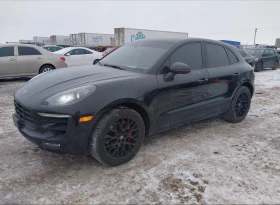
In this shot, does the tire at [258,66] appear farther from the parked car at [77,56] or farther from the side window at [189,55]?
the side window at [189,55]

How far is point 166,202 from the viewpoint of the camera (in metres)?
2.43

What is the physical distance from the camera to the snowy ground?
2.52 m

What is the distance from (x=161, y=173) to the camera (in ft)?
9.72

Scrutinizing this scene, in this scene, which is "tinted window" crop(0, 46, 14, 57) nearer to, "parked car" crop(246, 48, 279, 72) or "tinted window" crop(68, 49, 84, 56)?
"tinted window" crop(68, 49, 84, 56)

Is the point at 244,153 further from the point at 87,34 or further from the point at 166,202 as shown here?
the point at 87,34

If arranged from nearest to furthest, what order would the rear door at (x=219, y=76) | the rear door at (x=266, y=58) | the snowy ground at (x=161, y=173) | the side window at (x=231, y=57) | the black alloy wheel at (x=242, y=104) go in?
the snowy ground at (x=161, y=173) → the rear door at (x=219, y=76) → the side window at (x=231, y=57) → the black alloy wheel at (x=242, y=104) → the rear door at (x=266, y=58)

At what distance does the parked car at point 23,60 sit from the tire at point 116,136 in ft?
24.0

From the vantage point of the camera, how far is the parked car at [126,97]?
271 centimetres

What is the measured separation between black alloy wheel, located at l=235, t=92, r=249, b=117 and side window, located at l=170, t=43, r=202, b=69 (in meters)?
1.33

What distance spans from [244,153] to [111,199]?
2.09m

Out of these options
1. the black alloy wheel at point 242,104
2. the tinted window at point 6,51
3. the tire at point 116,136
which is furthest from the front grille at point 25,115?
the tinted window at point 6,51

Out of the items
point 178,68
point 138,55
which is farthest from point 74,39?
point 178,68

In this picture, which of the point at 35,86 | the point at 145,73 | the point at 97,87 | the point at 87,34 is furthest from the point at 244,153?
the point at 87,34

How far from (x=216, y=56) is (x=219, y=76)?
0.39 m
